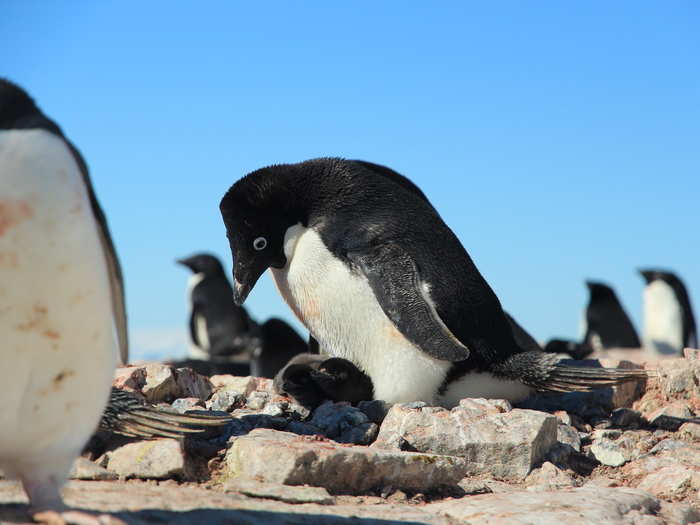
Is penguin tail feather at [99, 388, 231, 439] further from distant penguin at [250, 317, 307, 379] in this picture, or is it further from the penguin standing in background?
distant penguin at [250, 317, 307, 379]

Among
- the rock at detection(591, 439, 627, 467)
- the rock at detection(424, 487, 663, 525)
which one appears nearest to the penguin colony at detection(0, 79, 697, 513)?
the rock at detection(591, 439, 627, 467)

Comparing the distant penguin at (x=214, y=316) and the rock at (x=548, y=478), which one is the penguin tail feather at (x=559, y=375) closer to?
the rock at (x=548, y=478)

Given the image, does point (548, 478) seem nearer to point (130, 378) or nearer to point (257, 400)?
point (257, 400)

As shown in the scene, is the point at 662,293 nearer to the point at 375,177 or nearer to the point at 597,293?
the point at 597,293

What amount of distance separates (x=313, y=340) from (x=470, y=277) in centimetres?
129

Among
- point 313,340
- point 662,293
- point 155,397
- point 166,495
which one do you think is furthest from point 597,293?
point 166,495

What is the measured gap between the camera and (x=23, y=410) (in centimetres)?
272

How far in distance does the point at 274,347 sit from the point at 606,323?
9225 millimetres

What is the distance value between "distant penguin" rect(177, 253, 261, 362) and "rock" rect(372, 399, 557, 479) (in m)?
13.3

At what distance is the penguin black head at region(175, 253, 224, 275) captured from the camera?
19344 millimetres

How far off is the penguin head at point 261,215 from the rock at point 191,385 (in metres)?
0.72

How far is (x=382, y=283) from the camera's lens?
16.9ft

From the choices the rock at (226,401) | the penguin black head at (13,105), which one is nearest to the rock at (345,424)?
the rock at (226,401)

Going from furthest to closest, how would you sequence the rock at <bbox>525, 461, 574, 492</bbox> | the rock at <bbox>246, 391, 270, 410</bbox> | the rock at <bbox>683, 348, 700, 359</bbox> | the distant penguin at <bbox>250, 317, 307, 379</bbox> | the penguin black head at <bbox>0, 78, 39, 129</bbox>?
the distant penguin at <bbox>250, 317, 307, 379</bbox>
the rock at <bbox>683, 348, 700, 359</bbox>
the rock at <bbox>246, 391, 270, 410</bbox>
the rock at <bbox>525, 461, 574, 492</bbox>
the penguin black head at <bbox>0, 78, 39, 129</bbox>
